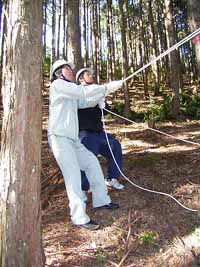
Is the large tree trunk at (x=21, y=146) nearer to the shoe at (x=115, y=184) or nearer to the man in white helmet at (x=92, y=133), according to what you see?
the man in white helmet at (x=92, y=133)

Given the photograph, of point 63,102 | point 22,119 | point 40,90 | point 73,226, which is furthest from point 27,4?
point 73,226

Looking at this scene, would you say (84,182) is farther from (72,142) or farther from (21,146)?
(21,146)

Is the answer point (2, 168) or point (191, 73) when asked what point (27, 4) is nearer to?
point (2, 168)

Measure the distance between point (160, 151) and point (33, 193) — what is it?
13.3 feet

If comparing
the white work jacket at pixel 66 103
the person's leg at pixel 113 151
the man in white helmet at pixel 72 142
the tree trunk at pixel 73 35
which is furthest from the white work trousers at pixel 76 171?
the tree trunk at pixel 73 35

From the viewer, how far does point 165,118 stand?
1109 centimetres

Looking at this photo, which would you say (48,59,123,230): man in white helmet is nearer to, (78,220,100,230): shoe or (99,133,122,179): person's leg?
(78,220,100,230): shoe

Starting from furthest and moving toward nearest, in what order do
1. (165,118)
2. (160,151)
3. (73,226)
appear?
(165,118), (160,151), (73,226)

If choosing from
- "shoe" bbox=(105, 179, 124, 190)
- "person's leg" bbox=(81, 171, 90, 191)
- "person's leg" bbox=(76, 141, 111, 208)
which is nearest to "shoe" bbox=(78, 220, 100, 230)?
"person's leg" bbox=(76, 141, 111, 208)

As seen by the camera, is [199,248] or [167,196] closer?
[199,248]

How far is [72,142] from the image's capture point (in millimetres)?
4434

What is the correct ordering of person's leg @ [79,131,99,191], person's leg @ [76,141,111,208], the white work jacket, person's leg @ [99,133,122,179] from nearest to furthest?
Result: the white work jacket
person's leg @ [76,141,111,208]
person's leg @ [79,131,99,191]
person's leg @ [99,133,122,179]

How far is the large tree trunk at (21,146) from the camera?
10.5 feet

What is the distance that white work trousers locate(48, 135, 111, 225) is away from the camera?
4164 mm
